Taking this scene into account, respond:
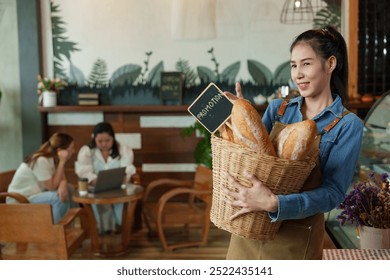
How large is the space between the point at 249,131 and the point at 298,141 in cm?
9

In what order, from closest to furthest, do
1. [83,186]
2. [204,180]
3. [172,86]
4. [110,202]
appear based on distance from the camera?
[110,202] < [83,186] < [204,180] < [172,86]

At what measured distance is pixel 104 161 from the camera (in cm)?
373

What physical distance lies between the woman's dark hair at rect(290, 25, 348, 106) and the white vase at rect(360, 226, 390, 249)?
0.51 metres

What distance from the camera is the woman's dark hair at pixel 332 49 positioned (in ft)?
3.13

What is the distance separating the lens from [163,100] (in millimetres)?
4453

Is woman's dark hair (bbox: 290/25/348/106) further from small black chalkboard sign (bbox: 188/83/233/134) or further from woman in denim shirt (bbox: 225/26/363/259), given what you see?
small black chalkboard sign (bbox: 188/83/233/134)

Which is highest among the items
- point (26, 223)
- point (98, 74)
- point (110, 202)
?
point (98, 74)

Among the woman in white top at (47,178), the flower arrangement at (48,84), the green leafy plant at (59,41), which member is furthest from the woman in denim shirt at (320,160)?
the green leafy plant at (59,41)

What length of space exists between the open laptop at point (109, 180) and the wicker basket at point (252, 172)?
7.93 ft

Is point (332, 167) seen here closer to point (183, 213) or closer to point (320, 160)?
A: point (320, 160)

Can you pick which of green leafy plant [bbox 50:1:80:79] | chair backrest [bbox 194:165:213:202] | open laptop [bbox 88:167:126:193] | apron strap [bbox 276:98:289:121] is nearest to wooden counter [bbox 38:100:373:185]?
green leafy plant [bbox 50:1:80:79]

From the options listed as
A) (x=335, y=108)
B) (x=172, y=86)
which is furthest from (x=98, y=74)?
(x=335, y=108)
